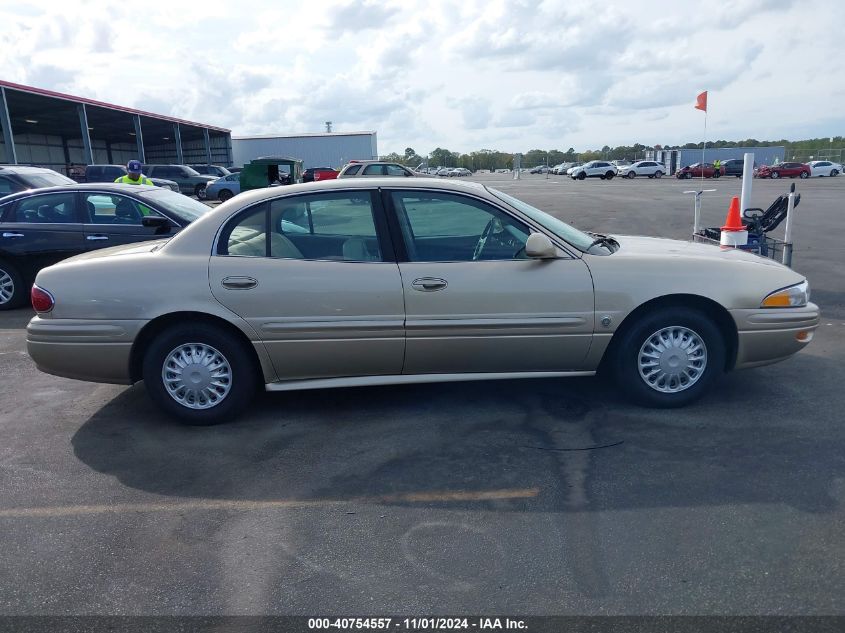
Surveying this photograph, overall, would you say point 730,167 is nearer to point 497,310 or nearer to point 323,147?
point 323,147

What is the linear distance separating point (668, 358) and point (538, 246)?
3.89ft

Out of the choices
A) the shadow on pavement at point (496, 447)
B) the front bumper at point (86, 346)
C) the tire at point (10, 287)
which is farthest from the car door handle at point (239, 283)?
the tire at point (10, 287)

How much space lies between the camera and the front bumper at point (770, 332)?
470 centimetres

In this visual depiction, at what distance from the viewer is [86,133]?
106 ft

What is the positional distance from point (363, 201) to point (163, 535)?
2.43 m

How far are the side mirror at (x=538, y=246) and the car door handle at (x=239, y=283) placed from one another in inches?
69.1

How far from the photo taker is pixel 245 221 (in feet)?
15.6

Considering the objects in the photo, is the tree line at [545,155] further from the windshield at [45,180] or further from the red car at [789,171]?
the windshield at [45,180]

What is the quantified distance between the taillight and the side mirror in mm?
3118

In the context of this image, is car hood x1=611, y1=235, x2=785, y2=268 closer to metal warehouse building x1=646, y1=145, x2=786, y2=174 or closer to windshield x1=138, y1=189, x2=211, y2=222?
windshield x1=138, y1=189, x2=211, y2=222

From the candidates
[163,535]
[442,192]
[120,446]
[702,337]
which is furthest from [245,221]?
[702,337]

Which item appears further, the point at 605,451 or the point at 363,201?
the point at 363,201

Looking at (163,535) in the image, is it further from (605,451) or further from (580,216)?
(580,216)

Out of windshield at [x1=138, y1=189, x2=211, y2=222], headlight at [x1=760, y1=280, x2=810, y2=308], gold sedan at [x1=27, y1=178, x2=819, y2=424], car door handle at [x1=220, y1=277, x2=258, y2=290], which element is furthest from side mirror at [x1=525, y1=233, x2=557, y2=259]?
windshield at [x1=138, y1=189, x2=211, y2=222]
